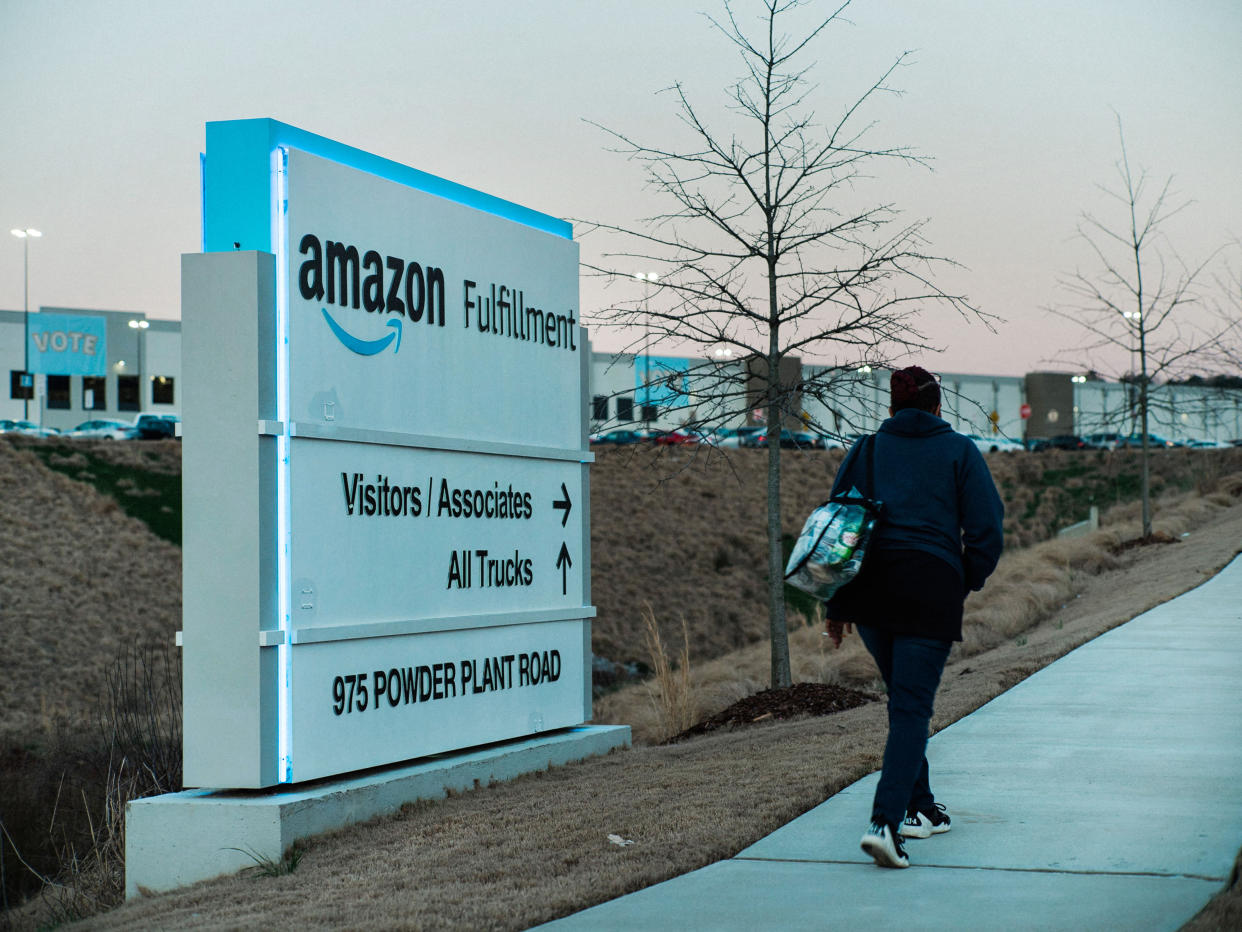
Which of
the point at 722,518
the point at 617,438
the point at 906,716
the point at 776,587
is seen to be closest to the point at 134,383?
the point at 617,438

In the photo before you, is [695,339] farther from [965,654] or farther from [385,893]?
[385,893]

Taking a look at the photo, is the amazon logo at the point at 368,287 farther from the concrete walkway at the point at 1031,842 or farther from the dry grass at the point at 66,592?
the dry grass at the point at 66,592

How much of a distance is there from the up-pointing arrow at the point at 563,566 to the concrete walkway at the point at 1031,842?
2.82 metres

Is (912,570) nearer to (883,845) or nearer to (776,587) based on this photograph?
(883,845)

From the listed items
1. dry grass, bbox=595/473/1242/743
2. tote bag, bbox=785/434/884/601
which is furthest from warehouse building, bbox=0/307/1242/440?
tote bag, bbox=785/434/884/601

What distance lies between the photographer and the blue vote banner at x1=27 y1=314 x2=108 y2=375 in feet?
213

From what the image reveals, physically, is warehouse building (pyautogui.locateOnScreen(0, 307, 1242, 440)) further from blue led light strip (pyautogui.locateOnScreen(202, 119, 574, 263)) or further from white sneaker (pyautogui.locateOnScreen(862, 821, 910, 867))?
white sneaker (pyautogui.locateOnScreen(862, 821, 910, 867))

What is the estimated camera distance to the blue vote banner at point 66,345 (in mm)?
65000

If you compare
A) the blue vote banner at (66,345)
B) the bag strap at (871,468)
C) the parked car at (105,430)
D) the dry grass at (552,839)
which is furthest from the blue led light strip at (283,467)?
the blue vote banner at (66,345)

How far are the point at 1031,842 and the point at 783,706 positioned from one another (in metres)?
5.24

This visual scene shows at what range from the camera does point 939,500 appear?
554cm

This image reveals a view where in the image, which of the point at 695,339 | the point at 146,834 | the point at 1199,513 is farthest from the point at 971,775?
the point at 1199,513

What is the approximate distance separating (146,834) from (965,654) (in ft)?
32.5

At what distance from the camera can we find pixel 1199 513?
89.8ft
